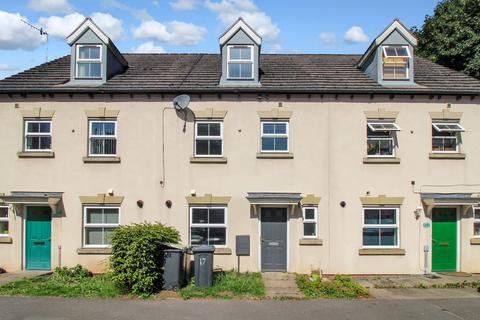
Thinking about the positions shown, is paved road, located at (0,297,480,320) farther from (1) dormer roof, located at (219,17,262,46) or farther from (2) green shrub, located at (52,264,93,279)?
(1) dormer roof, located at (219,17,262,46)

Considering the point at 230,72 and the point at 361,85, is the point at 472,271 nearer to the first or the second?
the point at 361,85

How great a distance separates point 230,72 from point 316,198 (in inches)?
207

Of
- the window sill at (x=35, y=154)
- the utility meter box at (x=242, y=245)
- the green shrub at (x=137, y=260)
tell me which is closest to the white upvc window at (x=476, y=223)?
the utility meter box at (x=242, y=245)

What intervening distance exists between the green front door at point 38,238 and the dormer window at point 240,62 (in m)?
7.86

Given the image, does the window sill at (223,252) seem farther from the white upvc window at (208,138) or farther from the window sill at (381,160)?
the window sill at (381,160)

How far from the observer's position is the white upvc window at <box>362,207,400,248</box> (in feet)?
49.8

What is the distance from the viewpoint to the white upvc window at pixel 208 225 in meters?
15.1

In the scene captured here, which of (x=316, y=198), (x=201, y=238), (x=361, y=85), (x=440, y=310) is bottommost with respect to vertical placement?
(x=440, y=310)

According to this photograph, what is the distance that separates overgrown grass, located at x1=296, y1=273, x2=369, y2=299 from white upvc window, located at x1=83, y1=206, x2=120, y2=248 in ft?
20.9

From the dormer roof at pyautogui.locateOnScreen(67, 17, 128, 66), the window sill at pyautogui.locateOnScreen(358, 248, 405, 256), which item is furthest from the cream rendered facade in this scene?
the dormer roof at pyautogui.locateOnScreen(67, 17, 128, 66)

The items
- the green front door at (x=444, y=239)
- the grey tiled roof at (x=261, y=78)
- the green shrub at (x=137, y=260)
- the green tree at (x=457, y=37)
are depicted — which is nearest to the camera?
the green shrub at (x=137, y=260)

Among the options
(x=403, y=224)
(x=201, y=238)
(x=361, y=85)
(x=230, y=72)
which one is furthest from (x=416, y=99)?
(x=201, y=238)

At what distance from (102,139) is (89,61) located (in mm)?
2920

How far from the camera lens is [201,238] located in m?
15.1
